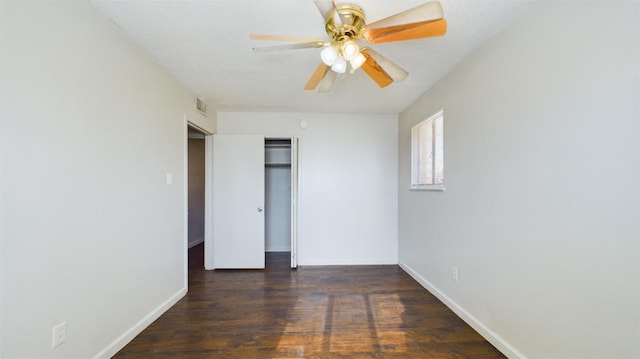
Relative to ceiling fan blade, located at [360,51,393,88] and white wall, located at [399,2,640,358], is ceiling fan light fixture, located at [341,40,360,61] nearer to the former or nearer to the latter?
ceiling fan blade, located at [360,51,393,88]

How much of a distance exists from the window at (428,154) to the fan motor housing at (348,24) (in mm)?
1567

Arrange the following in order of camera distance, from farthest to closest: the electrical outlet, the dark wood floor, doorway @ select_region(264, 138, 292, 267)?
doorway @ select_region(264, 138, 292, 267) → the dark wood floor → the electrical outlet

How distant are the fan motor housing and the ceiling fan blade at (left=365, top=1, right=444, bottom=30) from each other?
0.19 m

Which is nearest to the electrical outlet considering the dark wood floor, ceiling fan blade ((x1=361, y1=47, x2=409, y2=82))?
the dark wood floor

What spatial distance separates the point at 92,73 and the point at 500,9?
2564mm

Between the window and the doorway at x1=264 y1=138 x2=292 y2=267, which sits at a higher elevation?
the window

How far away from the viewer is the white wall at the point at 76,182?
1.23 m

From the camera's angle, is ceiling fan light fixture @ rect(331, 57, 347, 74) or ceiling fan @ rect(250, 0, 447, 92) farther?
ceiling fan light fixture @ rect(331, 57, 347, 74)

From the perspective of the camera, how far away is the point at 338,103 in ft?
11.4

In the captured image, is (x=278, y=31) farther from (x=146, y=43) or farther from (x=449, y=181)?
(x=449, y=181)

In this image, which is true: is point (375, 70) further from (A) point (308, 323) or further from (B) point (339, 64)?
(A) point (308, 323)

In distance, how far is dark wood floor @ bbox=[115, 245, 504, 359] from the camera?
1.90m

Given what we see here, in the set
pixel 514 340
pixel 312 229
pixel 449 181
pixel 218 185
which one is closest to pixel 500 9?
pixel 449 181

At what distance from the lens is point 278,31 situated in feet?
6.13
